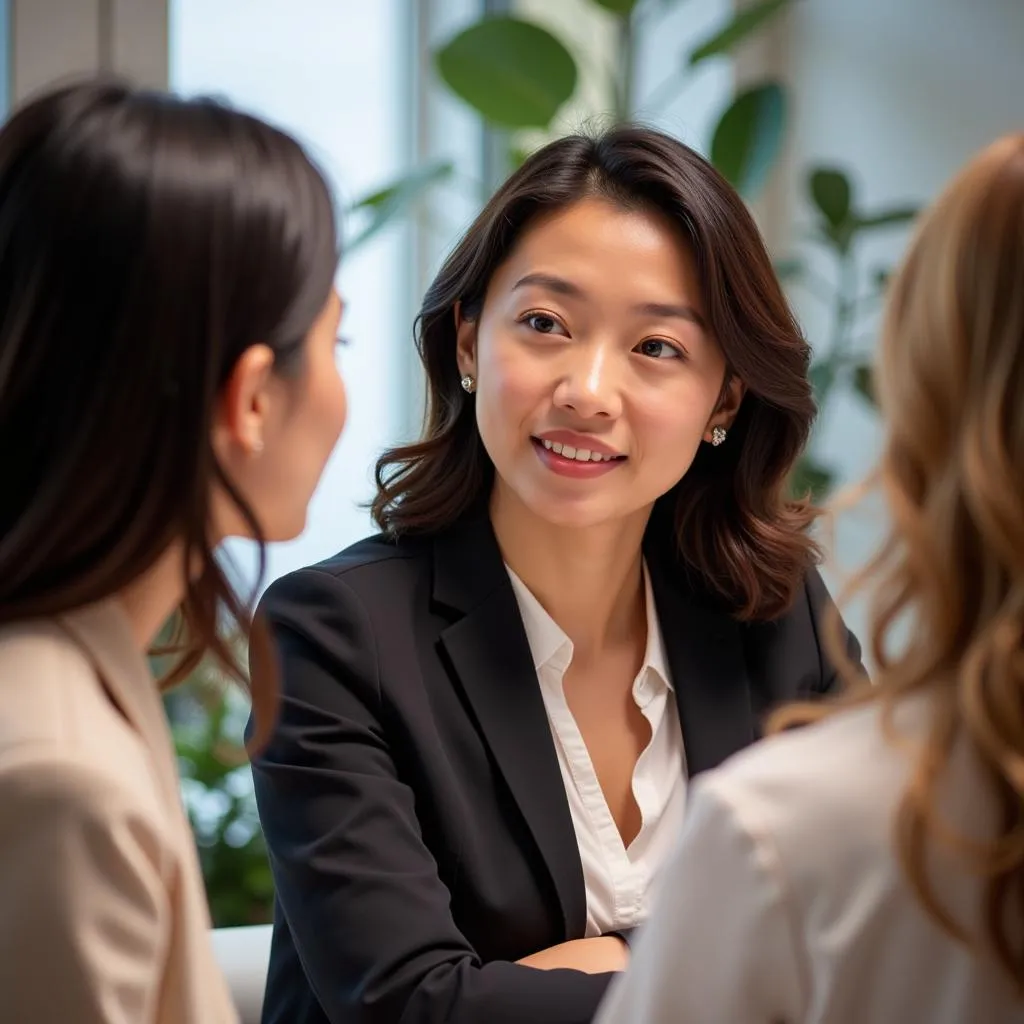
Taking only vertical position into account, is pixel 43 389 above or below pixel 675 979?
above

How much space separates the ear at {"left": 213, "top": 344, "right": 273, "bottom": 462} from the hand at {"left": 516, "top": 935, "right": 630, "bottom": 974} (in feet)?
2.41

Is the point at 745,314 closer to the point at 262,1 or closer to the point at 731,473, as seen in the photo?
the point at 731,473

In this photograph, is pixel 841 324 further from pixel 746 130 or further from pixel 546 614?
pixel 546 614

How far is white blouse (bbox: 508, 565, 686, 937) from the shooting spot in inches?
69.9

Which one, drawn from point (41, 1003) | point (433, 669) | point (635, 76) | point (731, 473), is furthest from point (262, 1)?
point (41, 1003)

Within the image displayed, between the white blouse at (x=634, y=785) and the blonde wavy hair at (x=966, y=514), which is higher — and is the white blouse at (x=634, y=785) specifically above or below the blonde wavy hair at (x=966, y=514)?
below

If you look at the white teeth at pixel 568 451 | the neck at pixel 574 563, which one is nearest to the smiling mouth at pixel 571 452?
the white teeth at pixel 568 451

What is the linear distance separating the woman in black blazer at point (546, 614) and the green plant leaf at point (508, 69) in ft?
3.90

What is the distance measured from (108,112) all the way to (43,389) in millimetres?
213

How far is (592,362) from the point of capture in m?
1.78

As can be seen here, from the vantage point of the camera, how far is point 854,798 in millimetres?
910

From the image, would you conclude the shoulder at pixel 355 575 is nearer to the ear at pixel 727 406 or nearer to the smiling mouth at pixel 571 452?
the smiling mouth at pixel 571 452

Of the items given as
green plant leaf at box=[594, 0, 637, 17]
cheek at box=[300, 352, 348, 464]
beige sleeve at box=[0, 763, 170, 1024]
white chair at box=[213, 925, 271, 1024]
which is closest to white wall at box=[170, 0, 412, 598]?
green plant leaf at box=[594, 0, 637, 17]

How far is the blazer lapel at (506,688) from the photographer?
67.8 inches
